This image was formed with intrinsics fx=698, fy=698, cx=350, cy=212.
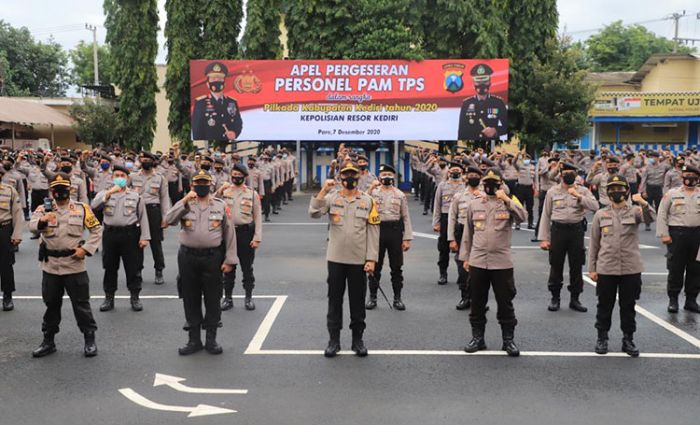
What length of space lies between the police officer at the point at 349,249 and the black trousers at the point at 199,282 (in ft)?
3.92

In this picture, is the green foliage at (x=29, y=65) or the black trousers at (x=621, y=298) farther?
the green foliage at (x=29, y=65)

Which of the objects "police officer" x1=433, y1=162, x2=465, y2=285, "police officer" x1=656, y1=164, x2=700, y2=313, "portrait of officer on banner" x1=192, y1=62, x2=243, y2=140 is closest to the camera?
"police officer" x1=656, y1=164, x2=700, y2=313

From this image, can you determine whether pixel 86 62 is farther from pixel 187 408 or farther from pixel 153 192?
pixel 187 408

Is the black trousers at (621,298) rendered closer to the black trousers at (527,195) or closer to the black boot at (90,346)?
the black boot at (90,346)

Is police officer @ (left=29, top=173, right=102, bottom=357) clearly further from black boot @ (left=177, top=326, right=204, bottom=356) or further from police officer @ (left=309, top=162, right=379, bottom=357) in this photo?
police officer @ (left=309, top=162, right=379, bottom=357)

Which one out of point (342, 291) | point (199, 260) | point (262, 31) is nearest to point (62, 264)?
point (199, 260)

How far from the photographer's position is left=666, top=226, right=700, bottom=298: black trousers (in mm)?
9062

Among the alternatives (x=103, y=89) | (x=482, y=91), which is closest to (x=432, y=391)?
(x=482, y=91)

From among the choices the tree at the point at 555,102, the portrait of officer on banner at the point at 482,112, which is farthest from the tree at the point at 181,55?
the tree at the point at 555,102

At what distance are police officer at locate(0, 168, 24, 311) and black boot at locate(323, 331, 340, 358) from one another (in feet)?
15.3

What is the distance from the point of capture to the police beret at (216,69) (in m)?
26.3

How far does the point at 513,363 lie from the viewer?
6.96 metres

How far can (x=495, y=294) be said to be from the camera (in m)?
7.38

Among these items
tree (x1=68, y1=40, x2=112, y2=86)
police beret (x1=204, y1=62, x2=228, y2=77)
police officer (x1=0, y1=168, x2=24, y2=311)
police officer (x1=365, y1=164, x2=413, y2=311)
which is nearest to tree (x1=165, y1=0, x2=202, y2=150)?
police beret (x1=204, y1=62, x2=228, y2=77)
